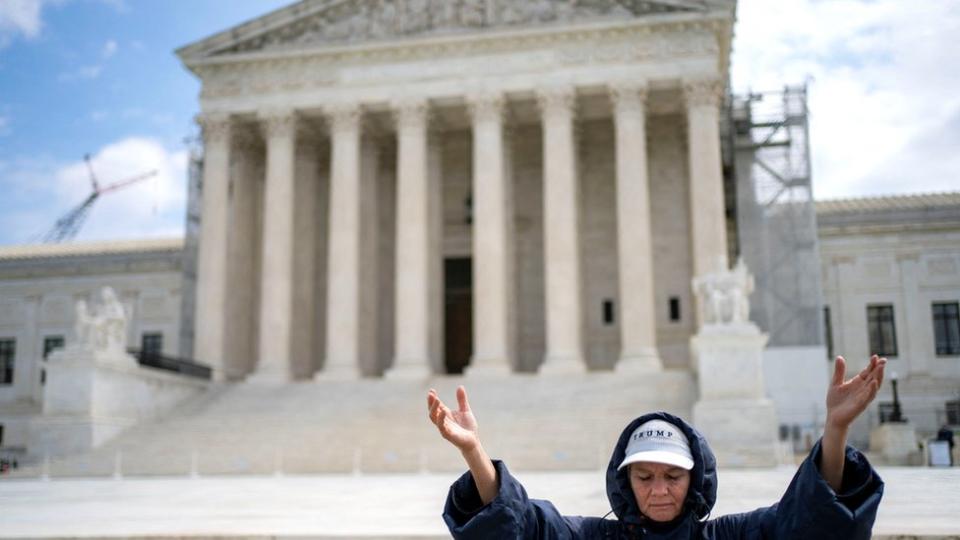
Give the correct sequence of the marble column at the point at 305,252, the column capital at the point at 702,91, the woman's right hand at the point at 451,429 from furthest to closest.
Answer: the marble column at the point at 305,252, the column capital at the point at 702,91, the woman's right hand at the point at 451,429

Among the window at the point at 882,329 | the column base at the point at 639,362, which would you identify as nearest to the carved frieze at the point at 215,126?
the column base at the point at 639,362

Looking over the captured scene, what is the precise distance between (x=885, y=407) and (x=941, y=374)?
153 inches

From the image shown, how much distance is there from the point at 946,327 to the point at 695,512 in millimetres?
52964

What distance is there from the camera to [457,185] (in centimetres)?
5228

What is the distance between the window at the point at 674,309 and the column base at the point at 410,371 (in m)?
12.1

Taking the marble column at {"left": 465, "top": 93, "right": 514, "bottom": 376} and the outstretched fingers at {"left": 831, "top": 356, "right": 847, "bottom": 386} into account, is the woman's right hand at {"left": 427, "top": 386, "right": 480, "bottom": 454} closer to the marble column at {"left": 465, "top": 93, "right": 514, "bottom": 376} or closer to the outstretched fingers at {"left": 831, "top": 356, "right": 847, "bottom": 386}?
the outstretched fingers at {"left": 831, "top": 356, "right": 847, "bottom": 386}

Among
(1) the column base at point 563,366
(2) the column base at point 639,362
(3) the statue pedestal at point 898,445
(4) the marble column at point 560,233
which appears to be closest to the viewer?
(3) the statue pedestal at point 898,445

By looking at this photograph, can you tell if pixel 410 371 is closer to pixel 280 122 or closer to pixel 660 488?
pixel 280 122

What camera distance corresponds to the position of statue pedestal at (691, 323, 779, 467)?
101ft

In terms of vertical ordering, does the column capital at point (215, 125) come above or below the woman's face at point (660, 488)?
above

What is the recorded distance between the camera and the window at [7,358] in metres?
60.1

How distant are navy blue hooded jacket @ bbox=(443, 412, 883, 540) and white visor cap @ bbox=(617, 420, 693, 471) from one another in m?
0.04

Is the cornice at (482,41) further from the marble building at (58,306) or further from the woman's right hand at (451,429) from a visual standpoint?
the woman's right hand at (451,429)

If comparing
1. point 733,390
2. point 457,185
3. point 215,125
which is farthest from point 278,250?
point 733,390
